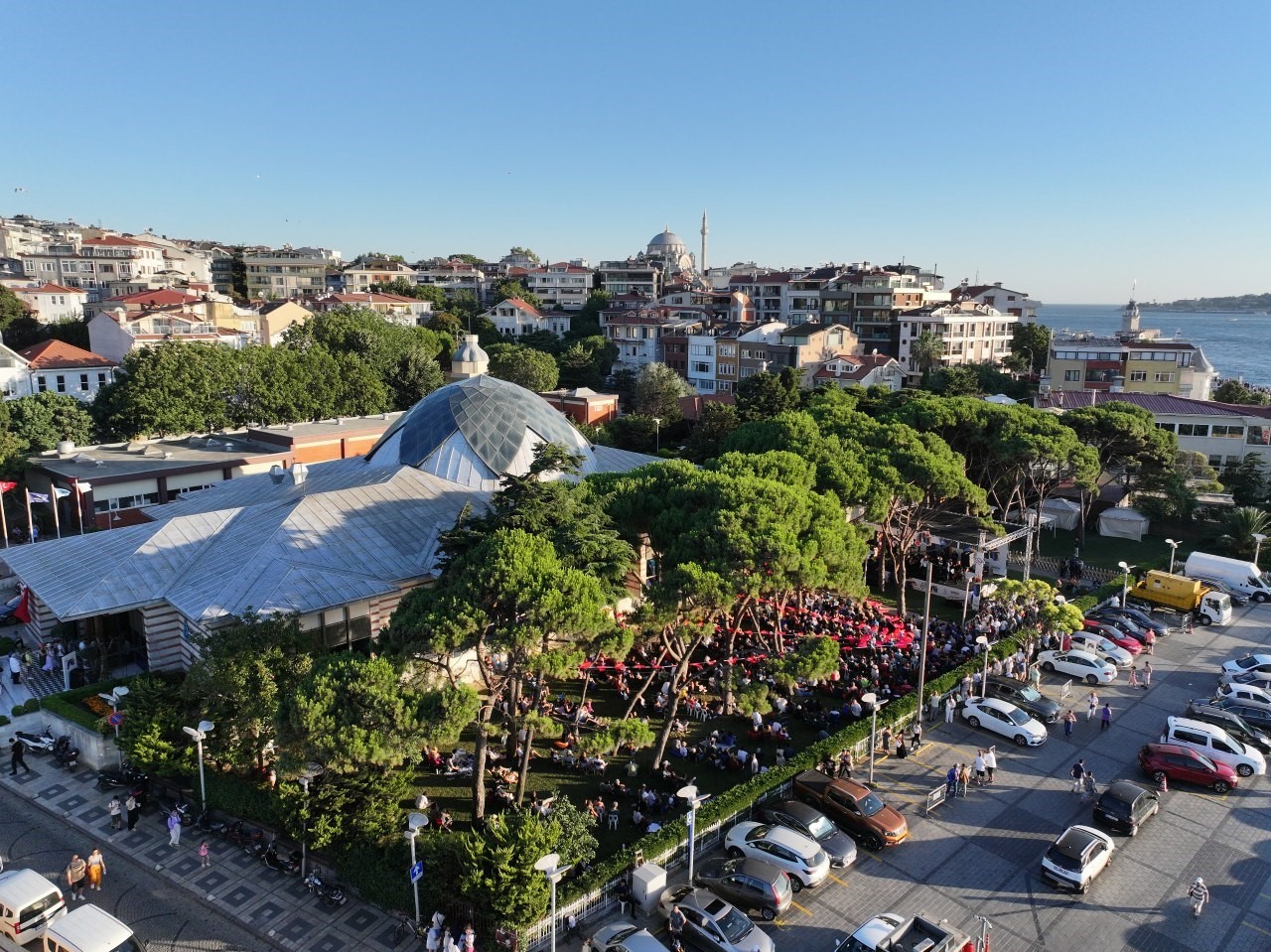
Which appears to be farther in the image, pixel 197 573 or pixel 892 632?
pixel 892 632

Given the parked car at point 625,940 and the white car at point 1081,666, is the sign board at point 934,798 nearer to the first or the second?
the parked car at point 625,940

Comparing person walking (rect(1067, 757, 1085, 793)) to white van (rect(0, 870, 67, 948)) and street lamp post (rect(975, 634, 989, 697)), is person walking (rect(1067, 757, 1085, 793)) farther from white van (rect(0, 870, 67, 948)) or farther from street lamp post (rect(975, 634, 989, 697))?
white van (rect(0, 870, 67, 948))

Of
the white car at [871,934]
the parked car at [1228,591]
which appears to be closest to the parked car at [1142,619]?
the parked car at [1228,591]

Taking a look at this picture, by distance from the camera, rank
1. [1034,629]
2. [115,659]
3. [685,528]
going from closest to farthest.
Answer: [685,528] → [115,659] → [1034,629]

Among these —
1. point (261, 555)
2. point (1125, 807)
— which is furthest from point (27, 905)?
point (1125, 807)

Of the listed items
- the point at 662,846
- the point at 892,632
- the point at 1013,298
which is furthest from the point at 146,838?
the point at 1013,298

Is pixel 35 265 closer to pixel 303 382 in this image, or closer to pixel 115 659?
pixel 303 382
